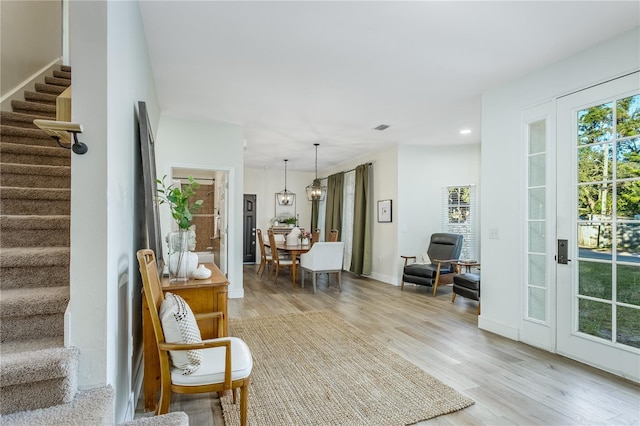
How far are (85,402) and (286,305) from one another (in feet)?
11.4

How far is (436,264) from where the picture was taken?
5.77 metres

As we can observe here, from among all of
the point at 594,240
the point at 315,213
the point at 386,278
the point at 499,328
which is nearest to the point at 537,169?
the point at 594,240

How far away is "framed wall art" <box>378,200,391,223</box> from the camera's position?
6.52 metres

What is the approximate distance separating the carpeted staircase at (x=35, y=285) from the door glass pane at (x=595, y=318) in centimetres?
343

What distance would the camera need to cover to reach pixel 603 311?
2.71 meters

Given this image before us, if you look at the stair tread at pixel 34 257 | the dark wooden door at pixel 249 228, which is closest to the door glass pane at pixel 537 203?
the stair tread at pixel 34 257

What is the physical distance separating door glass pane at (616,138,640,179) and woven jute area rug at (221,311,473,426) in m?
2.16

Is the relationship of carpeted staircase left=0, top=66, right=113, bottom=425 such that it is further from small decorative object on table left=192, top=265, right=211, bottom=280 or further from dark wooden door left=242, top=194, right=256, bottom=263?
dark wooden door left=242, top=194, right=256, bottom=263

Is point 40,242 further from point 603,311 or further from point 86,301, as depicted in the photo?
point 603,311

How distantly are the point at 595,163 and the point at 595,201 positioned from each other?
32 cm

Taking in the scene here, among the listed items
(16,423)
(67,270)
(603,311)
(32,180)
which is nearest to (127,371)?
(67,270)

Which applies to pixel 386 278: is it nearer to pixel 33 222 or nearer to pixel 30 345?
pixel 33 222

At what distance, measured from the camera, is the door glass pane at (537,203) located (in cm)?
320

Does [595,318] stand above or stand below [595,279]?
below
